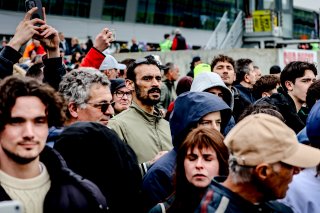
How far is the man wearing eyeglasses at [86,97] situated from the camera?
3947 millimetres

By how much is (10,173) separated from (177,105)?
5.45 feet

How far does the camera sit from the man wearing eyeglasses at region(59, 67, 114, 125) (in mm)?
3947

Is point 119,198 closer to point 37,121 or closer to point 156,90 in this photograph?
point 37,121

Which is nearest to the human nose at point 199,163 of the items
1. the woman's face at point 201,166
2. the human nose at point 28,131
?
the woman's face at point 201,166

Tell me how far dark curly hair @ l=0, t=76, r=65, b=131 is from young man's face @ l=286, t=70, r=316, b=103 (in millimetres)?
3859

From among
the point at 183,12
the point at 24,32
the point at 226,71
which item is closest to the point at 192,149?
the point at 24,32

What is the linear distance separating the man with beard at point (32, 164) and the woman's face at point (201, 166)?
→ 71 cm

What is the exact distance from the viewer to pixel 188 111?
4062 millimetres

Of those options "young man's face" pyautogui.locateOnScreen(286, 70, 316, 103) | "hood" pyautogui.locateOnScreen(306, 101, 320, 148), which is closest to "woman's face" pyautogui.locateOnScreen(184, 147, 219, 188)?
"hood" pyautogui.locateOnScreen(306, 101, 320, 148)

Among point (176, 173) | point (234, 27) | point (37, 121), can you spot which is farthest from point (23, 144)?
point (234, 27)

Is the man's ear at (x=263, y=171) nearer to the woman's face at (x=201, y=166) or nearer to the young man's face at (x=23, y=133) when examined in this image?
the woman's face at (x=201, y=166)

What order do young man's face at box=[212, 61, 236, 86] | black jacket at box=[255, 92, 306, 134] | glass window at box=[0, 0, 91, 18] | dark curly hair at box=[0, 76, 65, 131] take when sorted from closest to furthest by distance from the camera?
1. dark curly hair at box=[0, 76, 65, 131]
2. black jacket at box=[255, 92, 306, 134]
3. young man's face at box=[212, 61, 236, 86]
4. glass window at box=[0, 0, 91, 18]

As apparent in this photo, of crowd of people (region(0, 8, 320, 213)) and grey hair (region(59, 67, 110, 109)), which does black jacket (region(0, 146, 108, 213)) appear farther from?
grey hair (region(59, 67, 110, 109))

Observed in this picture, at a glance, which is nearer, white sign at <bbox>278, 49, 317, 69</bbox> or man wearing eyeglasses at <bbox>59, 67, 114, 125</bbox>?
man wearing eyeglasses at <bbox>59, 67, 114, 125</bbox>
